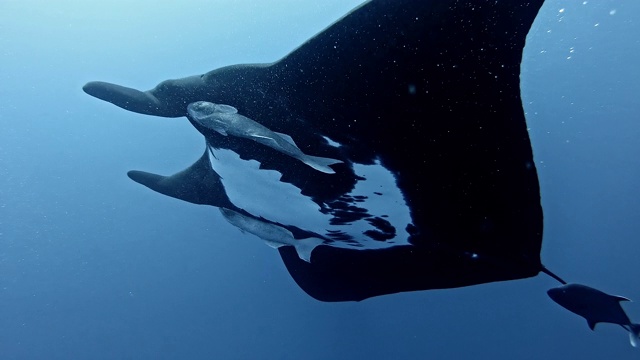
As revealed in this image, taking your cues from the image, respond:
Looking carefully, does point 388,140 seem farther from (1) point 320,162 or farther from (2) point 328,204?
(2) point 328,204

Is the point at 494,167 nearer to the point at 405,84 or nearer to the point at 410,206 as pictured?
the point at 410,206

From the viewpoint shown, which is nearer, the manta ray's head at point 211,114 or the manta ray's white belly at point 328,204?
the manta ray's head at point 211,114

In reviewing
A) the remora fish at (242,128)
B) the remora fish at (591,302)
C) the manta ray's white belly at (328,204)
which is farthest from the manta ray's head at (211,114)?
the remora fish at (591,302)

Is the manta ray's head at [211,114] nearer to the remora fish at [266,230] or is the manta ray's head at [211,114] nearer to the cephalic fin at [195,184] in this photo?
the cephalic fin at [195,184]

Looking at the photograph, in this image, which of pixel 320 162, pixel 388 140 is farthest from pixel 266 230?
pixel 388 140

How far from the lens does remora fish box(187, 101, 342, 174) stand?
2.05 meters

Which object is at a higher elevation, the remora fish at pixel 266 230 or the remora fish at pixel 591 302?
the remora fish at pixel 266 230

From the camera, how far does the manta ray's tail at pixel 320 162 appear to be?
6.83ft

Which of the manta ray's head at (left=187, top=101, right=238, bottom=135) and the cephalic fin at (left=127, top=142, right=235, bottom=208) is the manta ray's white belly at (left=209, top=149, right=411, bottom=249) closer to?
Answer: the cephalic fin at (left=127, top=142, right=235, bottom=208)

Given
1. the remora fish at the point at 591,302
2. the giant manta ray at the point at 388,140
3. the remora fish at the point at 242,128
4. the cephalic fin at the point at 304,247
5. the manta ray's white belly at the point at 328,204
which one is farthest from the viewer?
the remora fish at the point at 591,302

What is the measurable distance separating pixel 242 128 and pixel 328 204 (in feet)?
3.00

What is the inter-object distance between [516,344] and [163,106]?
72.7 ft

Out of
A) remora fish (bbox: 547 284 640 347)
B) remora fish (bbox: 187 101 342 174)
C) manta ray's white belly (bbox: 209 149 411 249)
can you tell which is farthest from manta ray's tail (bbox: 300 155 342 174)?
Result: remora fish (bbox: 547 284 640 347)

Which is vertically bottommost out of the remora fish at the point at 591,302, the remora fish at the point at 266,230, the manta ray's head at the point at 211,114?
the remora fish at the point at 591,302
